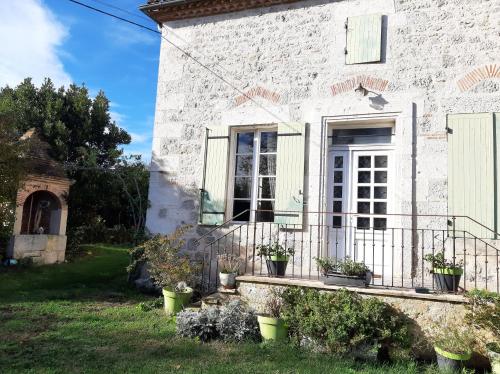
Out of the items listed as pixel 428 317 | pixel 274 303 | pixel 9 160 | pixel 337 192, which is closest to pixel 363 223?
pixel 337 192

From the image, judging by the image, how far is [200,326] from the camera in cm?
465

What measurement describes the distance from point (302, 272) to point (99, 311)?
3020mm

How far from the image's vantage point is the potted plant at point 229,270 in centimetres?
531

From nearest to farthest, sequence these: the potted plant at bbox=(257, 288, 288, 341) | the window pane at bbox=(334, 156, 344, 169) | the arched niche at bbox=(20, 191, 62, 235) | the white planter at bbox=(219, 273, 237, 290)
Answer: the potted plant at bbox=(257, 288, 288, 341) → the white planter at bbox=(219, 273, 237, 290) → the window pane at bbox=(334, 156, 344, 169) → the arched niche at bbox=(20, 191, 62, 235)

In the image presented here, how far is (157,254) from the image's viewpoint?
602 cm

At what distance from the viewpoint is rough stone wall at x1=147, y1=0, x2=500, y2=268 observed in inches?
216

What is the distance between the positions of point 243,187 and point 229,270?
1659 millimetres

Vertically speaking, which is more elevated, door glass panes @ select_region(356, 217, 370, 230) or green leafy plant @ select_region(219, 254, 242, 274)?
door glass panes @ select_region(356, 217, 370, 230)

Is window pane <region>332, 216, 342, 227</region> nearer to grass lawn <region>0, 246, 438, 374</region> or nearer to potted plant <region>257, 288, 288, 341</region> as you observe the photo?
potted plant <region>257, 288, 288, 341</region>

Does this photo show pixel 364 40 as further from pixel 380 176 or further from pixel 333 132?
pixel 380 176

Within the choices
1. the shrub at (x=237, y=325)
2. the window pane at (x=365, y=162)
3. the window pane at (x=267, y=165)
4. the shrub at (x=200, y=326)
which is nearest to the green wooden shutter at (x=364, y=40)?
the window pane at (x=365, y=162)

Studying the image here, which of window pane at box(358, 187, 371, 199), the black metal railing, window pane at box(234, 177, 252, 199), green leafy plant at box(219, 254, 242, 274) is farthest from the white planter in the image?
window pane at box(358, 187, 371, 199)

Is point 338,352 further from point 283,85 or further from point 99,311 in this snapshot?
point 283,85

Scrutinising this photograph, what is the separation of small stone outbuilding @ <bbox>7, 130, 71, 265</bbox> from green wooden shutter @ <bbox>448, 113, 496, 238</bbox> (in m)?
8.88
